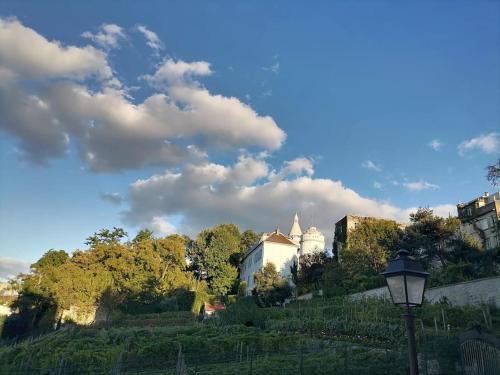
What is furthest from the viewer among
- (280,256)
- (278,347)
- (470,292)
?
(280,256)

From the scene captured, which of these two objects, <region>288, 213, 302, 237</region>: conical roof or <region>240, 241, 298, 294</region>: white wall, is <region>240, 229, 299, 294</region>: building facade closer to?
<region>240, 241, 298, 294</region>: white wall

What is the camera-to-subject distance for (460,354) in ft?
37.7

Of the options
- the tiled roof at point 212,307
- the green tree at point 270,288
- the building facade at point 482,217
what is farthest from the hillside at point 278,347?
the building facade at point 482,217

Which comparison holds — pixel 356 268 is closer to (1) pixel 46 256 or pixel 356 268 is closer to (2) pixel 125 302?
(2) pixel 125 302

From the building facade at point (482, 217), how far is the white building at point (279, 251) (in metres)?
18.0

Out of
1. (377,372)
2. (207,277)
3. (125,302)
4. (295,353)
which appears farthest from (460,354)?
(207,277)

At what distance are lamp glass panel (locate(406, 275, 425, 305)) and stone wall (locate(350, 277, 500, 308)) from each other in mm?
18396

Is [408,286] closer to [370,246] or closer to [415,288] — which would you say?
[415,288]

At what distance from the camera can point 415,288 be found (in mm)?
5785

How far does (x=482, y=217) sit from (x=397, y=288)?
45468 mm

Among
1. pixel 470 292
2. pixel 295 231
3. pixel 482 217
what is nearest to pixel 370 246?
pixel 482 217

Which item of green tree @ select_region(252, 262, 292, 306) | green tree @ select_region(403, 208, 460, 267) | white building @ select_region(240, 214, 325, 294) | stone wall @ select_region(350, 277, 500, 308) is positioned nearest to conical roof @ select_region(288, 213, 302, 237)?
white building @ select_region(240, 214, 325, 294)

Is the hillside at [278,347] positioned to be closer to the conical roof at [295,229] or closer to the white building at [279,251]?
the white building at [279,251]

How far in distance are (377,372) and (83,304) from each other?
4116 cm
